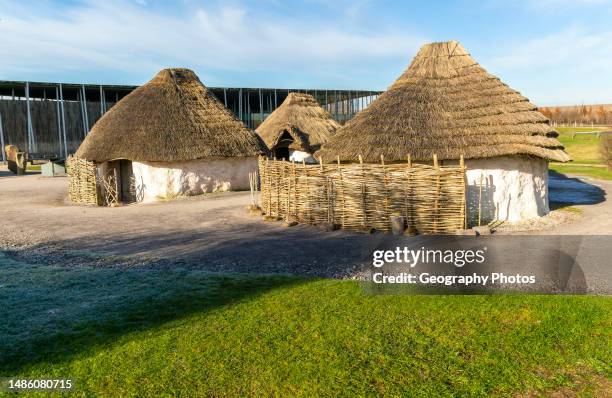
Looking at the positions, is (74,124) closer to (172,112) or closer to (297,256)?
(172,112)

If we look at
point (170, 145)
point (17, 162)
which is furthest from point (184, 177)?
point (17, 162)

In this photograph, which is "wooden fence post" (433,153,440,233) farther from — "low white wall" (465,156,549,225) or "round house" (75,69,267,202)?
"round house" (75,69,267,202)

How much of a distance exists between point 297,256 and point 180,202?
10.1 meters

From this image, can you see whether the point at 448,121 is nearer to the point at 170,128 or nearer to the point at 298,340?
the point at 298,340

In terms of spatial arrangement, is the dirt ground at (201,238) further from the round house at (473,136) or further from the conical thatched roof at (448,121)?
the conical thatched roof at (448,121)

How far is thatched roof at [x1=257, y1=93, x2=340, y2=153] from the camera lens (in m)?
27.9

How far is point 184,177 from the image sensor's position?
1927 cm

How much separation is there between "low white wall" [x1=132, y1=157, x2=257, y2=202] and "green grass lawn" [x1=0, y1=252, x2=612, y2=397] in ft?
39.1

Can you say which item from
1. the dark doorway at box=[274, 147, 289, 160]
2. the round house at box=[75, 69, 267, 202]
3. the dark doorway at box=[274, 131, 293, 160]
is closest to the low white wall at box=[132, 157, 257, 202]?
the round house at box=[75, 69, 267, 202]

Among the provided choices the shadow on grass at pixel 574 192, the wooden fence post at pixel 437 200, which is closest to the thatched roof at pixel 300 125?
the shadow on grass at pixel 574 192

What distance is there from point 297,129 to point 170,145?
11098 mm

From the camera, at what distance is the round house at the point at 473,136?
12.7 metres

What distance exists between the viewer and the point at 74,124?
132 feet

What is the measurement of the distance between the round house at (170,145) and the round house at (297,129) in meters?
6.02
